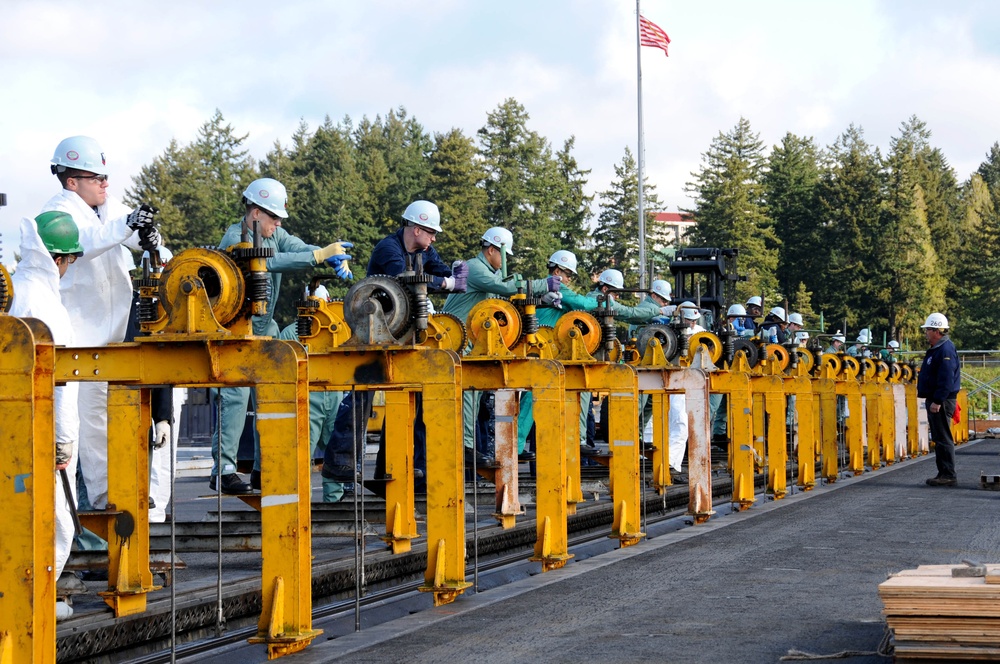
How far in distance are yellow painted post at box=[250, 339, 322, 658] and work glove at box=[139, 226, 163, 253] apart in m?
0.91

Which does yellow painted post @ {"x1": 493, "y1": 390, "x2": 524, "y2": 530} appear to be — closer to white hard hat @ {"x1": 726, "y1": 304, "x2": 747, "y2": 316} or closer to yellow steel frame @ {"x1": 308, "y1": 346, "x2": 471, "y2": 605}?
yellow steel frame @ {"x1": 308, "y1": 346, "x2": 471, "y2": 605}

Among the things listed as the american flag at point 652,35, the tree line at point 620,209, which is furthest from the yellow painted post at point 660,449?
the tree line at point 620,209

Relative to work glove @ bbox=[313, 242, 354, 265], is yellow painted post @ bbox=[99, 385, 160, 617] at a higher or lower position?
lower

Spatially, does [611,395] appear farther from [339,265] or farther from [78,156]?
[78,156]

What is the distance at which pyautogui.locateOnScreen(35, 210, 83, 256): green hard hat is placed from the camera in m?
6.32

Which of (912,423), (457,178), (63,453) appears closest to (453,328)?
(63,453)

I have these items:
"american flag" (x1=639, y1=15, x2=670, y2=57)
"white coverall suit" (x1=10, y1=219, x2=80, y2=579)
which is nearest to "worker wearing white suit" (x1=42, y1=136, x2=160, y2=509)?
"white coverall suit" (x1=10, y1=219, x2=80, y2=579)

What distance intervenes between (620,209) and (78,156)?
255ft

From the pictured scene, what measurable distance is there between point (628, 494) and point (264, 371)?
4.41 m

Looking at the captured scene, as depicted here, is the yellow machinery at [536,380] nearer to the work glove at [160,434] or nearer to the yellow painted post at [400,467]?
the yellow painted post at [400,467]

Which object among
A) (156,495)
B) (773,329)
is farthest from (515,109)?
(156,495)

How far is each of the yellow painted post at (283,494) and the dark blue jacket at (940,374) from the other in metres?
12.2

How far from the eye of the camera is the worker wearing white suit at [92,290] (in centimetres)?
732

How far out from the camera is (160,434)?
8.11m
